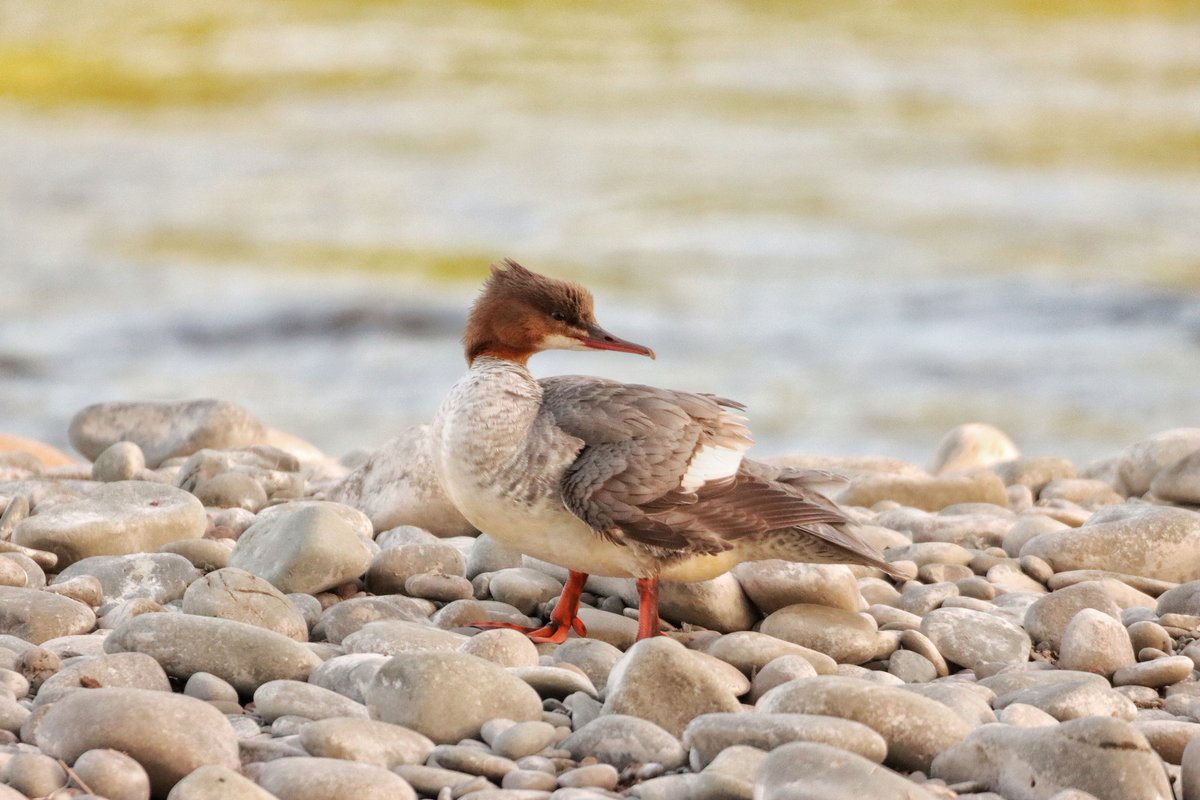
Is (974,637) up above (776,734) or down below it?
below

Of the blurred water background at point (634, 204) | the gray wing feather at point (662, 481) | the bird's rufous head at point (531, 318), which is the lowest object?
the blurred water background at point (634, 204)

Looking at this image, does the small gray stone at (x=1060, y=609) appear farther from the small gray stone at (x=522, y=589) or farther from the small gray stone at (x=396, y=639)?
the small gray stone at (x=396, y=639)

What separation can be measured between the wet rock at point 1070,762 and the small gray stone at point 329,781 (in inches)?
48.2

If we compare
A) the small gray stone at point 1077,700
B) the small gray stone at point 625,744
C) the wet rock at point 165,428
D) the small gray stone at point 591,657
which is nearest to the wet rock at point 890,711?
the small gray stone at point 625,744

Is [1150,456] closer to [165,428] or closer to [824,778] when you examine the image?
[824,778]

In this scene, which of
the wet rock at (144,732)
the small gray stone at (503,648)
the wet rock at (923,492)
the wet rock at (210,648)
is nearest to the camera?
the wet rock at (144,732)

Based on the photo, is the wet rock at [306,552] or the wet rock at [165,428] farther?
the wet rock at [165,428]

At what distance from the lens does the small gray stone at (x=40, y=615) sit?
3.91 m

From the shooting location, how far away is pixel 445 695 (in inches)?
134

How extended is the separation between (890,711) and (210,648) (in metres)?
1.60

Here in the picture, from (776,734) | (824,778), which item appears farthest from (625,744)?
(824,778)

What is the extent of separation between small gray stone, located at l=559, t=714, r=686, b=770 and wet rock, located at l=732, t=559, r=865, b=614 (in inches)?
45.5

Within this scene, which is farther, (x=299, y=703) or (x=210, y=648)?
(x=210, y=648)

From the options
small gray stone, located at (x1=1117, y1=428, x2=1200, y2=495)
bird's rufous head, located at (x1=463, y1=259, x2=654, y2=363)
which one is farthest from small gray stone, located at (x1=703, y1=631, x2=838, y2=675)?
small gray stone, located at (x1=1117, y1=428, x2=1200, y2=495)
